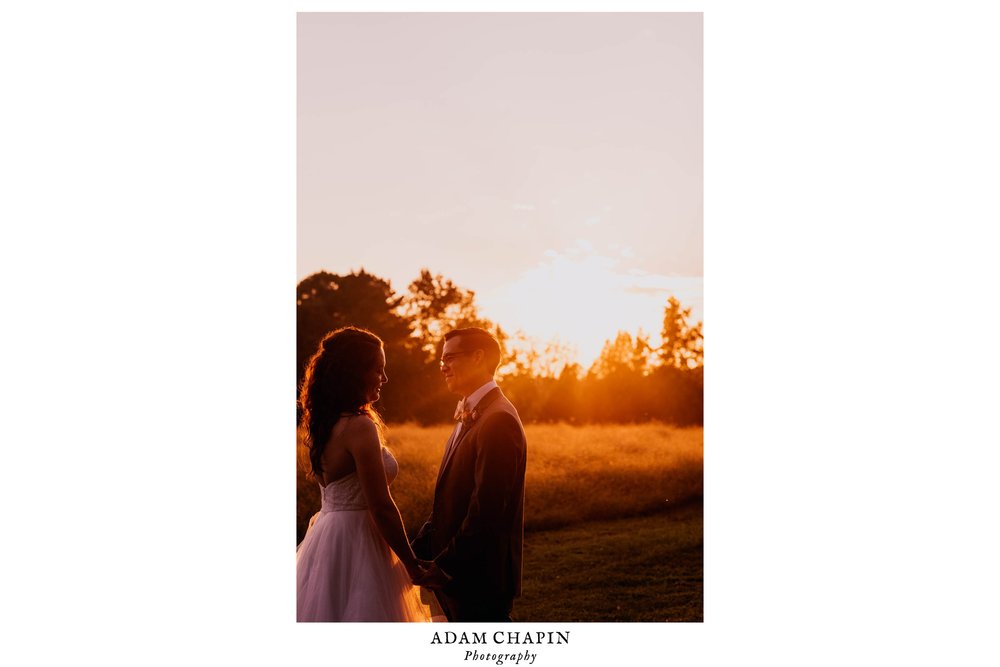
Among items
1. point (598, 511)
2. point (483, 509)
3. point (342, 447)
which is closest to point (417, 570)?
point (483, 509)

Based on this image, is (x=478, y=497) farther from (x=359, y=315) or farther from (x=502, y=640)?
(x=359, y=315)


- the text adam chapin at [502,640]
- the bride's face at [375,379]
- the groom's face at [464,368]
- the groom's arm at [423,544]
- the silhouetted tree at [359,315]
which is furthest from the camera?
the silhouetted tree at [359,315]

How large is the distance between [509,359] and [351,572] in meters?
3.03

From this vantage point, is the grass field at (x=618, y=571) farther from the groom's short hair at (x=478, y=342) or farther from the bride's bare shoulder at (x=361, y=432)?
the bride's bare shoulder at (x=361, y=432)

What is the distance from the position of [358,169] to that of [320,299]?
41.2 inches

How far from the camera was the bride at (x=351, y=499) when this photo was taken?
12.5 ft

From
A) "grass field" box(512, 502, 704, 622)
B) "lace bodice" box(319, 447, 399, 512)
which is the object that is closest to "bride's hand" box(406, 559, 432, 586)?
"lace bodice" box(319, 447, 399, 512)

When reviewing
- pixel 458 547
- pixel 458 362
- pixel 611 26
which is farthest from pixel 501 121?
pixel 458 547

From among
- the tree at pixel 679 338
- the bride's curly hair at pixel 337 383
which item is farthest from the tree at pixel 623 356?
the bride's curly hair at pixel 337 383

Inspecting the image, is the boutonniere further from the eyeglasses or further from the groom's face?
the eyeglasses

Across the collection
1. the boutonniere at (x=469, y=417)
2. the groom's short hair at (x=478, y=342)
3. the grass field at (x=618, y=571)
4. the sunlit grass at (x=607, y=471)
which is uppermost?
the groom's short hair at (x=478, y=342)

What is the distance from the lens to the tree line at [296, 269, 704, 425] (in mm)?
6152

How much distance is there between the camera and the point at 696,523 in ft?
24.3
